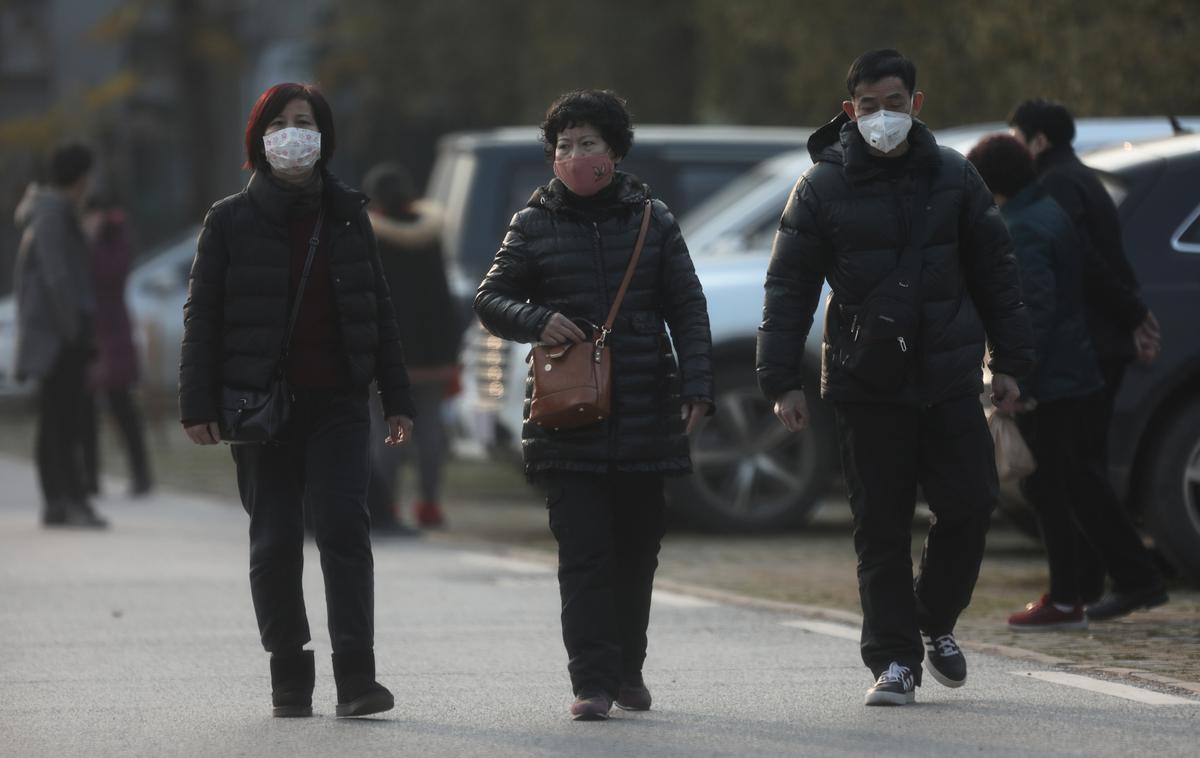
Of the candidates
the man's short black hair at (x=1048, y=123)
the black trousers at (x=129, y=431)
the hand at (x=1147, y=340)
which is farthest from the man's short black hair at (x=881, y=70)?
the black trousers at (x=129, y=431)

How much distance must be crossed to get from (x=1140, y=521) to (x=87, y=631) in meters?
4.15

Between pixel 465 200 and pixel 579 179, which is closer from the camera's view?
pixel 579 179

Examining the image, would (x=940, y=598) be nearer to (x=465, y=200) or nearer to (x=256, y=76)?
(x=465, y=200)

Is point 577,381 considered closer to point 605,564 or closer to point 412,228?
point 605,564

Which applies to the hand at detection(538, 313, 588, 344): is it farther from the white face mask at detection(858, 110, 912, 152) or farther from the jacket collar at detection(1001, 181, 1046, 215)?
the jacket collar at detection(1001, 181, 1046, 215)

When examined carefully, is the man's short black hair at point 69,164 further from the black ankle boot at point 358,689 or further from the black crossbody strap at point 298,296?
the black ankle boot at point 358,689

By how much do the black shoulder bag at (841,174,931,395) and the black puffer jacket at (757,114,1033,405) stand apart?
0.02m

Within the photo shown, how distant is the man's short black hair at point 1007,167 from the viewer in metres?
8.97

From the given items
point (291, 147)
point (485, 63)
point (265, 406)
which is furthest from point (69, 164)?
point (485, 63)

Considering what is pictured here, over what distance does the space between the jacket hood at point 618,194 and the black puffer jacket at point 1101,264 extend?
2.33 meters

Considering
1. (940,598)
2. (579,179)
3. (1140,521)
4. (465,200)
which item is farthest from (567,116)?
(465,200)

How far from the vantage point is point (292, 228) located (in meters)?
7.32

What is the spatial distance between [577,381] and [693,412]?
33cm

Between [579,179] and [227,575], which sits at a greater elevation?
[579,179]
